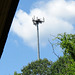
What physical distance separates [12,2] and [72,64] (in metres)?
12.5

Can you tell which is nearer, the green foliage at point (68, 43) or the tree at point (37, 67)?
the green foliage at point (68, 43)

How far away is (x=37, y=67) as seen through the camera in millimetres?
49156

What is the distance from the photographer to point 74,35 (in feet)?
49.7

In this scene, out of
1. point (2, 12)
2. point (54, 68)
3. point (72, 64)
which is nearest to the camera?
point (2, 12)

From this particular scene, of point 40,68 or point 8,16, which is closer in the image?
point 8,16

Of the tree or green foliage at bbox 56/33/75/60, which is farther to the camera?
the tree

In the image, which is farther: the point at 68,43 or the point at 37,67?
the point at 37,67

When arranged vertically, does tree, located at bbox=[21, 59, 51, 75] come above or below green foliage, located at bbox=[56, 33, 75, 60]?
above

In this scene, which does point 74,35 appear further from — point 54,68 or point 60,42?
point 54,68

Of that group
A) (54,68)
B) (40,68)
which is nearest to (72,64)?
Answer: (54,68)

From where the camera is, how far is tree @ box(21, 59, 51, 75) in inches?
1900

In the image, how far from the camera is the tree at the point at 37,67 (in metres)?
48.3

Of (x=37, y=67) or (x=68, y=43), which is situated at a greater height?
(x=37, y=67)

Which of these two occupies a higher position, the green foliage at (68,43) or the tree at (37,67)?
the tree at (37,67)
